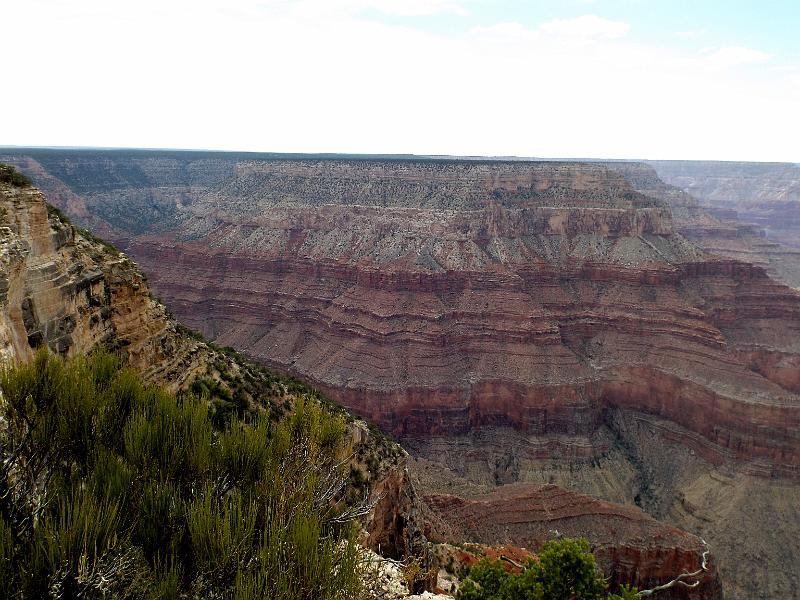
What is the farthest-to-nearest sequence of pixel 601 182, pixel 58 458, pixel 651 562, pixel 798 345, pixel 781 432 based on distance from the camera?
pixel 601 182 < pixel 798 345 < pixel 781 432 < pixel 651 562 < pixel 58 458

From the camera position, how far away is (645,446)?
50312 millimetres

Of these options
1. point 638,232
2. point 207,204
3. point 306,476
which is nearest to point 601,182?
point 638,232

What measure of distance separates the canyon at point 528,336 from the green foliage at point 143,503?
2455 centimetres

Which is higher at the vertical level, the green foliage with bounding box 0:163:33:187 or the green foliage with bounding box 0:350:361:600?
the green foliage with bounding box 0:163:33:187

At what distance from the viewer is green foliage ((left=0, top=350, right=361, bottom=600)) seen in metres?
6.23

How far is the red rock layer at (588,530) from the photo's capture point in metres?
29.6

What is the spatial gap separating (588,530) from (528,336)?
84.5 ft

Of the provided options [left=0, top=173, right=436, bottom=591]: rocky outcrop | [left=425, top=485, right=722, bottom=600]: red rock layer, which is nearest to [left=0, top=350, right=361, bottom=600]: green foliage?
[left=0, top=173, right=436, bottom=591]: rocky outcrop

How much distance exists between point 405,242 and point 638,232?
103 ft

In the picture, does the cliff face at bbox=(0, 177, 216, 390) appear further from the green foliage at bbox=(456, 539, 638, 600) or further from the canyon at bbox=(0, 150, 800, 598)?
the canyon at bbox=(0, 150, 800, 598)

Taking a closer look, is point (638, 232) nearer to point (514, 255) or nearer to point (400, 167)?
point (514, 255)

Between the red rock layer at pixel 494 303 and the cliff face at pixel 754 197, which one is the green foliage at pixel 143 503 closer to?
the red rock layer at pixel 494 303

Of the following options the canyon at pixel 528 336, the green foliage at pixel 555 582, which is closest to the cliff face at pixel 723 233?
the canyon at pixel 528 336

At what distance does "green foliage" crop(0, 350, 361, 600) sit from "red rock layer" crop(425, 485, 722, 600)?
2238cm
